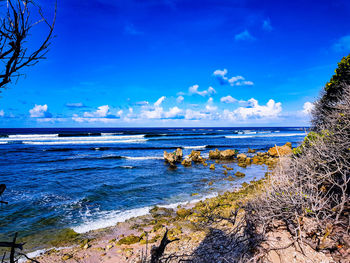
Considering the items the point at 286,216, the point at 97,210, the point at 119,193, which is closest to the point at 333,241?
the point at 286,216

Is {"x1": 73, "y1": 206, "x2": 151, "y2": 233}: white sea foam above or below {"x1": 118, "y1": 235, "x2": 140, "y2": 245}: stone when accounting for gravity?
below

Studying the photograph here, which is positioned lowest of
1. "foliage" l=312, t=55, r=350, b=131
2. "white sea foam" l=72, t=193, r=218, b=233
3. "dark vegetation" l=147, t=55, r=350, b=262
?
"white sea foam" l=72, t=193, r=218, b=233

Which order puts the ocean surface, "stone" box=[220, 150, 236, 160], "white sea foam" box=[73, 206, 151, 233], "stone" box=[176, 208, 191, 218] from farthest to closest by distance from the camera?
"stone" box=[220, 150, 236, 160], "stone" box=[176, 208, 191, 218], the ocean surface, "white sea foam" box=[73, 206, 151, 233]

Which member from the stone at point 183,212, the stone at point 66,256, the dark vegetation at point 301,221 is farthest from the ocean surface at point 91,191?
the dark vegetation at point 301,221

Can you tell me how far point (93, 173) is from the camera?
17.0 meters

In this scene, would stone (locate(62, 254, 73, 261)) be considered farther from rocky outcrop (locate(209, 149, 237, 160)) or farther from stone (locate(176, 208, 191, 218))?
rocky outcrop (locate(209, 149, 237, 160))

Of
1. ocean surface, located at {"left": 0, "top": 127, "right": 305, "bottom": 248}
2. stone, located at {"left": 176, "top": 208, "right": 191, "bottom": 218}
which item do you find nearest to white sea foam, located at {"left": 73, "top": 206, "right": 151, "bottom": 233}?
ocean surface, located at {"left": 0, "top": 127, "right": 305, "bottom": 248}

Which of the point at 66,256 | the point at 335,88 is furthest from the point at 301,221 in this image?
the point at 335,88

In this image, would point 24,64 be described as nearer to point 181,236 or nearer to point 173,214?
point 181,236

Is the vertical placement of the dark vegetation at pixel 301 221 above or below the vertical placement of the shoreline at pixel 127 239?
above

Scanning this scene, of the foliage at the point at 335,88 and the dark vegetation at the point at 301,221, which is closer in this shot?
the dark vegetation at the point at 301,221

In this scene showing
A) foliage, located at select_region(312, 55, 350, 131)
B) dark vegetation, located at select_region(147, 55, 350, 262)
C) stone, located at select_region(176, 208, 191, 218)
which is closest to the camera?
dark vegetation, located at select_region(147, 55, 350, 262)

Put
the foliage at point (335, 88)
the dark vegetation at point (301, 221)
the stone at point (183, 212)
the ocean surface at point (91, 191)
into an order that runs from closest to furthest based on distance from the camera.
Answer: the dark vegetation at point (301, 221) < the ocean surface at point (91, 191) < the stone at point (183, 212) < the foliage at point (335, 88)

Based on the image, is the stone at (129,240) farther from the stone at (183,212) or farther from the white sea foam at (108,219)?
the stone at (183,212)
